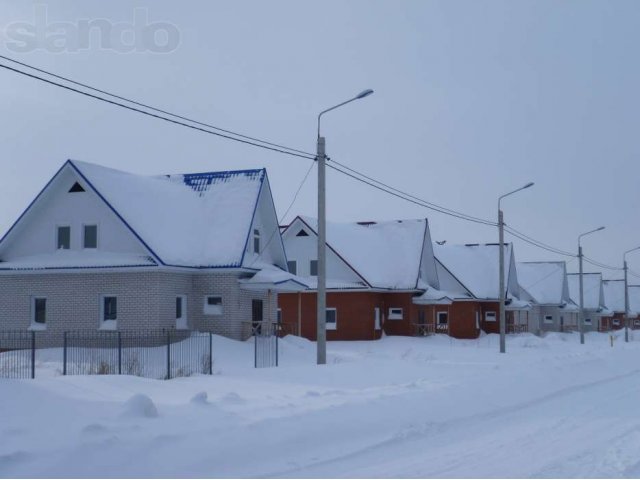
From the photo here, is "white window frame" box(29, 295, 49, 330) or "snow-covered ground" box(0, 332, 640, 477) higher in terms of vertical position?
"white window frame" box(29, 295, 49, 330)

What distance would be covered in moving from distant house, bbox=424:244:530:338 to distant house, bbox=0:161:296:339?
24.2 m

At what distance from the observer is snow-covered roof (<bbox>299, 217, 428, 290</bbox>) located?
46.0 meters

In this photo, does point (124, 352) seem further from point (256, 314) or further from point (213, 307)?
point (256, 314)

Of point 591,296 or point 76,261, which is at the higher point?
point 76,261

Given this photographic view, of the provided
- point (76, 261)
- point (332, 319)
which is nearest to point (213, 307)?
point (76, 261)

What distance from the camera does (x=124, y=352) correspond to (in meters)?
27.0

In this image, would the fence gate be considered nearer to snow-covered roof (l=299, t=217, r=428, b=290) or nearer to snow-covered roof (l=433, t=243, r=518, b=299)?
snow-covered roof (l=299, t=217, r=428, b=290)

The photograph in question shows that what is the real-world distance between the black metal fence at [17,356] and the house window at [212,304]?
664 cm

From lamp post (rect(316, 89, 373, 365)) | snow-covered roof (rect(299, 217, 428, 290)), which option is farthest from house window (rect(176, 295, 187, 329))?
snow-covered roof (rect(299, 217, 428, 290))

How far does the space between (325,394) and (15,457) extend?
8.04 meters

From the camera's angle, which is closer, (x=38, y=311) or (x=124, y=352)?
(x=124, y=352)

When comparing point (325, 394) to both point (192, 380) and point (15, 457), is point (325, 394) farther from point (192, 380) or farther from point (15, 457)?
point (15, 457)

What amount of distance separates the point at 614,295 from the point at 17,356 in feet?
332

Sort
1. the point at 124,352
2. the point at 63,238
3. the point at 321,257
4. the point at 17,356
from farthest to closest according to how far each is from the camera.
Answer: the point at 63,238, the point at 124,352, the point at 17,356, the point at 321,257
